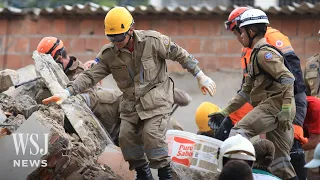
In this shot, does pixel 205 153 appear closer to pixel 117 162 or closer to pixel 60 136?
pixel 117 162

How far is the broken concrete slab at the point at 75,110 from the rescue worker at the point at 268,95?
166 cm

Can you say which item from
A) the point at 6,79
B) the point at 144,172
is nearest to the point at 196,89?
the point at 6,79

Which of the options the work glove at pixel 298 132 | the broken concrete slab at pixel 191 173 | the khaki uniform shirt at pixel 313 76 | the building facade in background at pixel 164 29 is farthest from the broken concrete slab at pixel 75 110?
the building facade in background at pixel 164 29

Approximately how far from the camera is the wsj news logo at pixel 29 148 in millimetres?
7805

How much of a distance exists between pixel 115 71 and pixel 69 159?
0.97 meters

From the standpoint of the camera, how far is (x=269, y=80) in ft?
25.7

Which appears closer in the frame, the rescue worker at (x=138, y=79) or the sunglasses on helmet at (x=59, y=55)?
the rescue worker at (x=138, y=79)

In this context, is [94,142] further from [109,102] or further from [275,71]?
[275,71]

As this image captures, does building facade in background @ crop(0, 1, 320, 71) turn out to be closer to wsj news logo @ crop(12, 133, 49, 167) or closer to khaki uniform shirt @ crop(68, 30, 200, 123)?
khaki uniform shirt @ crop(68, 30, 200, 123)

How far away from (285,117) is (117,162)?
1997 mm

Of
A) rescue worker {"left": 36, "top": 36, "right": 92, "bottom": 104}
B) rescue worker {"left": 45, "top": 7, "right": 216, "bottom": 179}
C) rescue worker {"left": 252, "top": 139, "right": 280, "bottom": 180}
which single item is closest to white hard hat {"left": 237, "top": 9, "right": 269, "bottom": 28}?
rescue worker {"left": 45, "top": 7, "right": 216, "bottom": 179}

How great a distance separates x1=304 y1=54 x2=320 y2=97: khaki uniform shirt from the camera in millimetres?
9812

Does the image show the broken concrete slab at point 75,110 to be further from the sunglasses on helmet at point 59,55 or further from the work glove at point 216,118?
the work glove at point 216,118

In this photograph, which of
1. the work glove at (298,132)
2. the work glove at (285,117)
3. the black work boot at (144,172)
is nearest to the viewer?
the work glove at (285,117)
